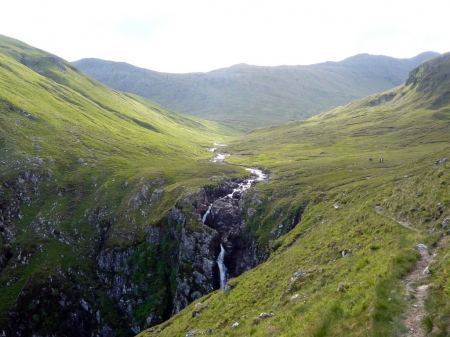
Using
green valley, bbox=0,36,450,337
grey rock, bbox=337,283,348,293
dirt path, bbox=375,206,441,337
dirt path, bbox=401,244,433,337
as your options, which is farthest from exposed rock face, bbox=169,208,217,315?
dirt path, bbox=401,244,433,337

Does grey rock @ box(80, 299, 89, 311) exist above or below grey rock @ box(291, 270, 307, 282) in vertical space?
below

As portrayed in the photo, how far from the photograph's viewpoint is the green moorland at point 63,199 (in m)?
68.6

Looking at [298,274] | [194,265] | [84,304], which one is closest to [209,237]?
[194,265]

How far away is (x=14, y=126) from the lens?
115 meters

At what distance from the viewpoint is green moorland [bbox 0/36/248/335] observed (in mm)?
68562

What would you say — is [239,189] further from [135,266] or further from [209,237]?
[135,266]

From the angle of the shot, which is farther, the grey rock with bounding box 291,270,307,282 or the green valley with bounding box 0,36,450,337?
the grey rock with bounding box 291,270,307,282

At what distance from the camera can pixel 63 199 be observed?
92.9 metres

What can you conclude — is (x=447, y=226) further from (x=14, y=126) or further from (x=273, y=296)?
(x=14, y=126)

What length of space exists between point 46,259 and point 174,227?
31.3m

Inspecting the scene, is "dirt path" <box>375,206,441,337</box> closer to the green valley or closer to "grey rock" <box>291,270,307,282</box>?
the green valley

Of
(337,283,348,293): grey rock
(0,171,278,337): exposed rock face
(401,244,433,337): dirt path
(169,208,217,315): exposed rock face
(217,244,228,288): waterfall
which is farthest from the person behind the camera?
(217,244,228,288): waterfall

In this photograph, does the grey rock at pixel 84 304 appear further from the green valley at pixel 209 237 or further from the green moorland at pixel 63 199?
the green moorland at pixel 63 199

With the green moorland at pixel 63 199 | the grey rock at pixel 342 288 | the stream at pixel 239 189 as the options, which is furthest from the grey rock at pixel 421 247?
the green moorland at pixel 63 199
